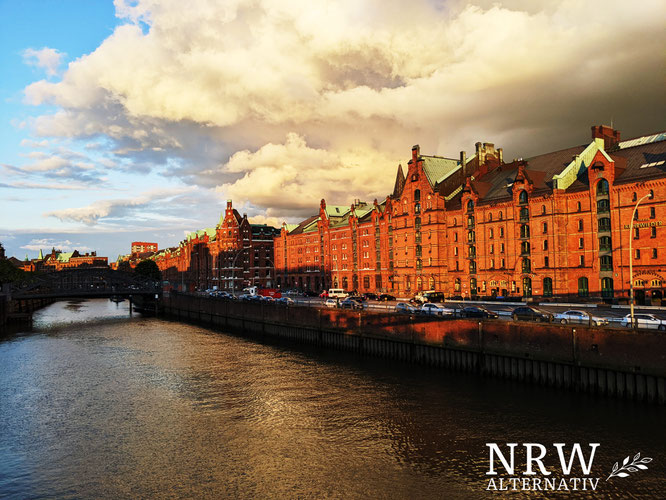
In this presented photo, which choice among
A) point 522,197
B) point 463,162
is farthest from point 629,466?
point 463,162

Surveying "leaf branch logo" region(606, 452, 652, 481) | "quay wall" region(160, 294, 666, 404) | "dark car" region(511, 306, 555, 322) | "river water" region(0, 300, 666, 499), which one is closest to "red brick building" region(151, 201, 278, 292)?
"quay wall" region(160, 294, 666, 404)

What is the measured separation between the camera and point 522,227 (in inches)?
3157

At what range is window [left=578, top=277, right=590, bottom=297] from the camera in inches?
2784

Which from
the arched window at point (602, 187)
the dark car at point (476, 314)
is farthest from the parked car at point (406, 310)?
the arched window at point (602, 187)

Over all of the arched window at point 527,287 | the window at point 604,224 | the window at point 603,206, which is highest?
the window at point 603,206

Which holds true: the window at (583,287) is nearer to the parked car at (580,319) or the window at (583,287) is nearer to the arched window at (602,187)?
the arched window at (602,187)

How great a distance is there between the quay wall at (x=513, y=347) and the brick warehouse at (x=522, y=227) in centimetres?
3086

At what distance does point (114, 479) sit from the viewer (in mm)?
25453

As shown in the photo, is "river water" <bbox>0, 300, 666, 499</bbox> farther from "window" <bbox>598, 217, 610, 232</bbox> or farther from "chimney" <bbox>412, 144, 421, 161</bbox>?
"chimney" <bbox>412, 144, 421, 161</bbox>

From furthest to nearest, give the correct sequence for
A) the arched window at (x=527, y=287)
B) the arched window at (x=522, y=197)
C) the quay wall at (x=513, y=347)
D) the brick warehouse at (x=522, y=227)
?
the arched window at (x=522, y=197) → the arched window at (x=527, y=287) → the brick warehouse at (x=522, y=227) → the quay wall at (x=513, y=347)

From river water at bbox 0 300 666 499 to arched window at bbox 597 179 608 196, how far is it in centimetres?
4065

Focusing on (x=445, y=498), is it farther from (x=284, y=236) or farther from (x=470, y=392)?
(x=284, y=236)

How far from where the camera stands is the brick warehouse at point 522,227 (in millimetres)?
66188

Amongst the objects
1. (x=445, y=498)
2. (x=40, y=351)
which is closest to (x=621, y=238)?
(x=445, y=498)
